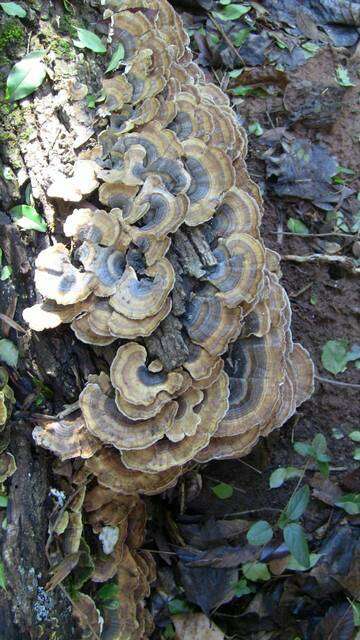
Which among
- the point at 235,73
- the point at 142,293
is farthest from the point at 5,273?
the point at 235,73

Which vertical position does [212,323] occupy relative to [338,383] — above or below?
above

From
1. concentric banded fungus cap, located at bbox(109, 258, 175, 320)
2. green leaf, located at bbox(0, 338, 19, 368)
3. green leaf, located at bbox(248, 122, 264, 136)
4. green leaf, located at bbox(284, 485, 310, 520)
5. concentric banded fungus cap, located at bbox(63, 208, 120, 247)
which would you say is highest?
concentric banded fungus cap, located at bbox(63, 208, 120, 247)

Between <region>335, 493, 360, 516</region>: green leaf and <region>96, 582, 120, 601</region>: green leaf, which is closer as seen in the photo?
<region>96, 582, 120, 601</region>: green leaf

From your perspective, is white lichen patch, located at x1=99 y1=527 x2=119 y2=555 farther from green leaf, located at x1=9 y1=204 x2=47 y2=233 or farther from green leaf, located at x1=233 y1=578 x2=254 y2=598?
green leaf, located at x1=9 y1=204 x2=47 y2=233

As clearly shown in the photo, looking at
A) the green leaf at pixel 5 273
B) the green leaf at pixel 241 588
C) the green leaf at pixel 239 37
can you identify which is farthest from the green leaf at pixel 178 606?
the green leaf at pixel 239 37

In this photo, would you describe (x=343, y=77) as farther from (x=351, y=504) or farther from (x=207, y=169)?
(x=351, y=504)

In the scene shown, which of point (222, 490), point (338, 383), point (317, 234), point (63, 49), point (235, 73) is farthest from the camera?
point (235, 73)

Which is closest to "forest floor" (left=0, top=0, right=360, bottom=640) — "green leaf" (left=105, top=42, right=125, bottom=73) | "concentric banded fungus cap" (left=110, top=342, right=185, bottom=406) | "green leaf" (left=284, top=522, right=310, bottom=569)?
"green leaf" (left=105, top=42, right=125, bottom=73)

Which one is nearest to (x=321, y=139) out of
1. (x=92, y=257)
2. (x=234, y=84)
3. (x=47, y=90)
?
(x=234, y=84)
